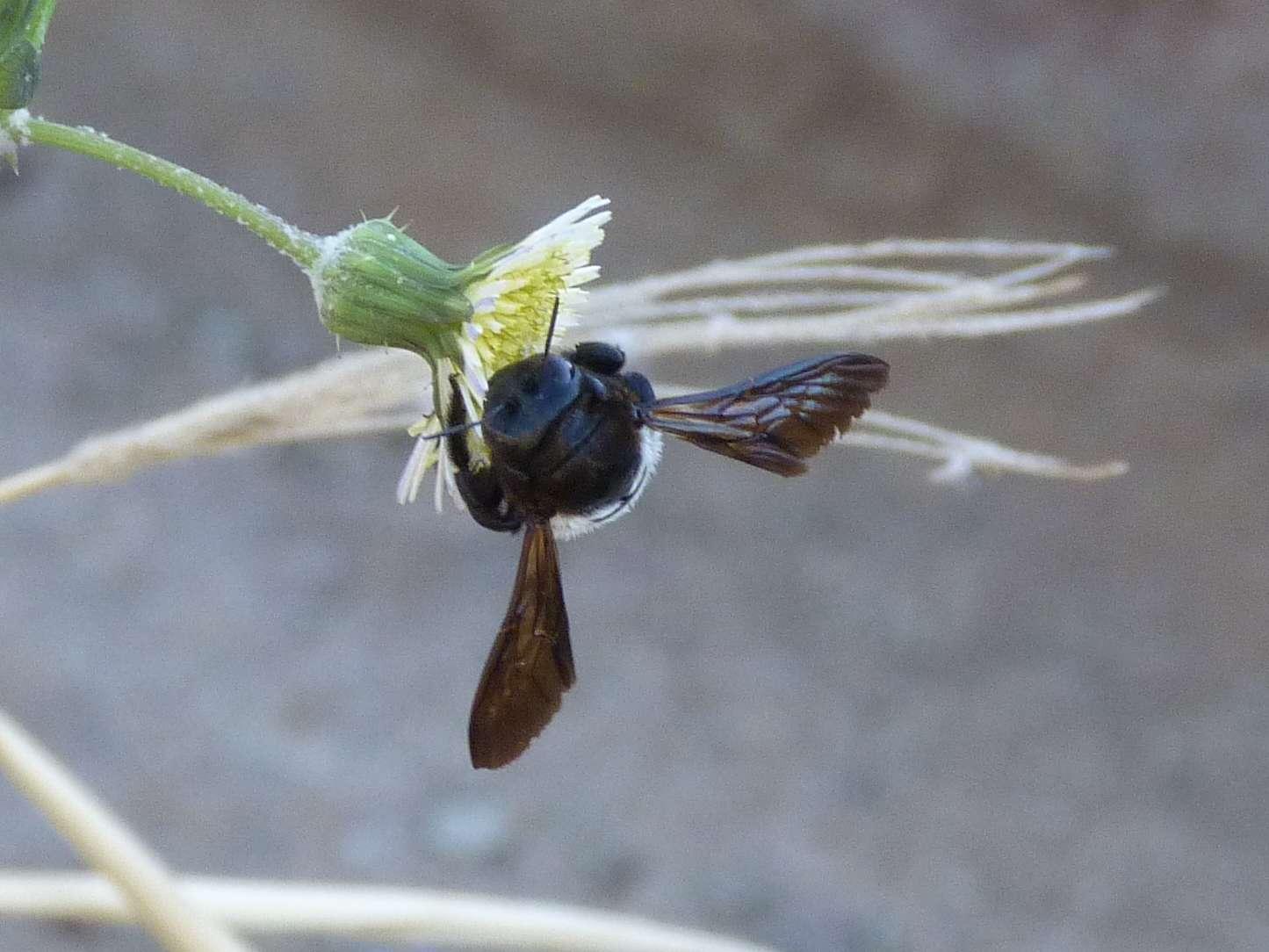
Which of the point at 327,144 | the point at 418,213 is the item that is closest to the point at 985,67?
the point at 418,213

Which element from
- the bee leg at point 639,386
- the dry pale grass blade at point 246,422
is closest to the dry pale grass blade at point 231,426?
the dry pale grass blade at point 246,422

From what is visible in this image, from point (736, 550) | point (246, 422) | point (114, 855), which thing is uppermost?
point (736, 550)

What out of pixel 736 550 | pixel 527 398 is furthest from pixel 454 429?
pixel 736 550

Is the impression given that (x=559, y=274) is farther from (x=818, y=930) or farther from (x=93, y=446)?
(x=818, y=930)

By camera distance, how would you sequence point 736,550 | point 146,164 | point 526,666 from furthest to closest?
1. point 736,550
2. point 526,666
3. point 146,164

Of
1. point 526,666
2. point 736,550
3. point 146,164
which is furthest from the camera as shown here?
point 736,550

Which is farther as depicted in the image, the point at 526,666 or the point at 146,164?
the point at 526,666

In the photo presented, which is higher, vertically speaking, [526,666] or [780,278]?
[780,278]

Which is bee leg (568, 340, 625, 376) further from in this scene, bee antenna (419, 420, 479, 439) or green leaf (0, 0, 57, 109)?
green leaf (0, 0, 57, 109)

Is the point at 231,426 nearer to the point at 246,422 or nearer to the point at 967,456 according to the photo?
the point at 246,422
